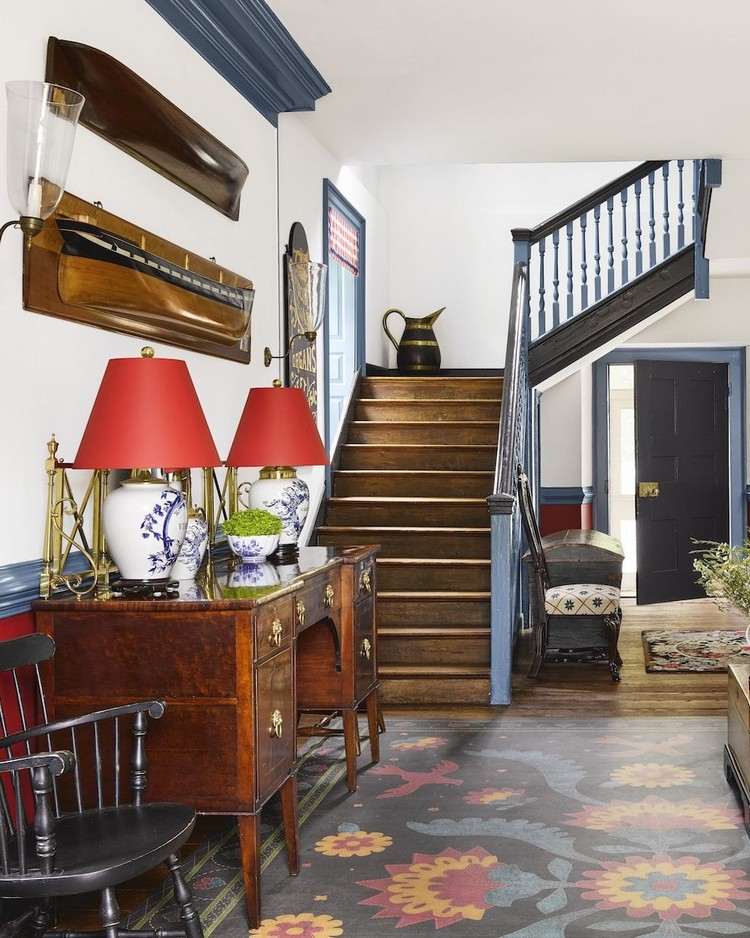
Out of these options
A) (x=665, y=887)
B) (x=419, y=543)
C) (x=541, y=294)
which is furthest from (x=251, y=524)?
(x=541, y=294)

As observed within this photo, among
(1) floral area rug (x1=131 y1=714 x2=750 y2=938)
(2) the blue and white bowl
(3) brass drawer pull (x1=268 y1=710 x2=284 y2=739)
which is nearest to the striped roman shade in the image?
(1) floral area rug (x1=131 y1=714 x2=750 y2=938)

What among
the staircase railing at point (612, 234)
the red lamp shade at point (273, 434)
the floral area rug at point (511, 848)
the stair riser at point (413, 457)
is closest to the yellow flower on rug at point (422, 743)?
the floral area rug at point (511, 848)

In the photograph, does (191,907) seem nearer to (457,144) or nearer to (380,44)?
(380,44)

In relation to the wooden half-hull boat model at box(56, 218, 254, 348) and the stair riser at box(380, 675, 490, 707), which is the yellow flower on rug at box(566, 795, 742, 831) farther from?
the wooden half-hull boat model at box(56, 218, 254, 348)

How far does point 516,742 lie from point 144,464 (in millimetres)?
2780

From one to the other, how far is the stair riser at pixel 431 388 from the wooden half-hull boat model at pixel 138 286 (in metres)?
3.64

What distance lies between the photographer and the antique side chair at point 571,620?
21.8ft

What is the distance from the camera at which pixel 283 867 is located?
3.58 m

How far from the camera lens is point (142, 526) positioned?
3.13 m

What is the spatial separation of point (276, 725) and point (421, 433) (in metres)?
4.86

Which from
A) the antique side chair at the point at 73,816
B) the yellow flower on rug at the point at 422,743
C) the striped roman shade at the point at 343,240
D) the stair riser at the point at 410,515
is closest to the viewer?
the antique side chair at the point at 73,816

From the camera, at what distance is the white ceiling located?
15.5 feet

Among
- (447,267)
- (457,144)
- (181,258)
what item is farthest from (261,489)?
(447,267)

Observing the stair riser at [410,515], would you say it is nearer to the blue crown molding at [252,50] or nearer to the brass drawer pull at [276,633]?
the blue crown molding at [252,50]
